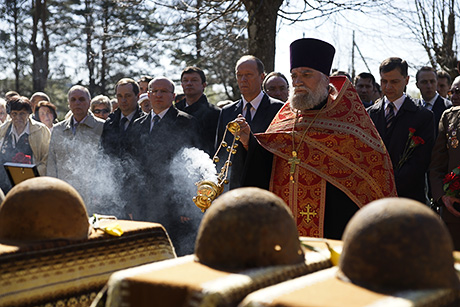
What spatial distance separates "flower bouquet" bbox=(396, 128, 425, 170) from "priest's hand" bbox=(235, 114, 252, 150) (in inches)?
67.9

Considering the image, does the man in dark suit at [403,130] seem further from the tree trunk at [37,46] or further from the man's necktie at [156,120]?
the tree trunk at [37,46]

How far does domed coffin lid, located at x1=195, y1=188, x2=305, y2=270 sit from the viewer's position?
259 centimetres

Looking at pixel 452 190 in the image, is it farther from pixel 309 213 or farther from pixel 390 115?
pixel 390 115

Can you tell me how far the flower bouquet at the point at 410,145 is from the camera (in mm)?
5930

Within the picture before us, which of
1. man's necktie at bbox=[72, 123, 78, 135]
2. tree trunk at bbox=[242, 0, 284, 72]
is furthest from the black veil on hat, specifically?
tree trunk at bbox=[242, 0, 284, 72]

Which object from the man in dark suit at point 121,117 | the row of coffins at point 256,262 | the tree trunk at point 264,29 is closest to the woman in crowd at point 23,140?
the man in dark suit at point 121,117

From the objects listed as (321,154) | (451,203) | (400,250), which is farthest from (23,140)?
(400,250)

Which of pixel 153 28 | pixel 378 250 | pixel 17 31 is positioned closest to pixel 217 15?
pixel 378 250

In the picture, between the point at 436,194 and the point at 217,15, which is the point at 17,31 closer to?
the point at 217,15

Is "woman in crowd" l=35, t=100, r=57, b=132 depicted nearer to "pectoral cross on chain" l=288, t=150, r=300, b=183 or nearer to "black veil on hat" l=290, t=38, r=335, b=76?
"black veil on hat" l=290, t=38, r=335, b=76

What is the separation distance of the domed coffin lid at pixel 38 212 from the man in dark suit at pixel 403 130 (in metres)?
3.35

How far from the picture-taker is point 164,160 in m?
6.99

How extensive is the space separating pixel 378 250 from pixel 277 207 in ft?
1.66

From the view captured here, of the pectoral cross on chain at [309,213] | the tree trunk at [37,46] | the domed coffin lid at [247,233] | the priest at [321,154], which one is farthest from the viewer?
the tree trunk at [37,46]
